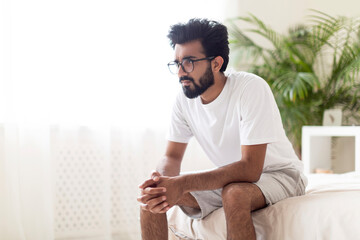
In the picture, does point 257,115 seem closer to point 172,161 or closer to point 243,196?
point 243,196

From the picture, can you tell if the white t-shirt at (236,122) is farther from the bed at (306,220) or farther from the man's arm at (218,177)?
the bed at (306,220)

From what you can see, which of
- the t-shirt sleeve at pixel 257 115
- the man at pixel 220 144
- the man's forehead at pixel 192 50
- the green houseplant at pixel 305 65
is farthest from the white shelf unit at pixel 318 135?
the man's forehead at pixel 192 50

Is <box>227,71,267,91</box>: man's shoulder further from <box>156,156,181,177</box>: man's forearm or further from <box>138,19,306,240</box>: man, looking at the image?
<box>156,156,181,177</box>: man's forearm

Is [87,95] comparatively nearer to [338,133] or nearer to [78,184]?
[78,184]

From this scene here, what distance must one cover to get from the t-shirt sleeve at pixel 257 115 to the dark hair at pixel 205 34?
199 millimetres

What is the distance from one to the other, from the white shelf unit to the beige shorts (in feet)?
4.25

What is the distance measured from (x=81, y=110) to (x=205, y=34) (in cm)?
137

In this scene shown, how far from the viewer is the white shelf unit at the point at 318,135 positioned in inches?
116

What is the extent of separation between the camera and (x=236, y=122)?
66.9 inches

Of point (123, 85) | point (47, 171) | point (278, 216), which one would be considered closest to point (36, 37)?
point (123, 85)

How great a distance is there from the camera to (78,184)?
2.92m

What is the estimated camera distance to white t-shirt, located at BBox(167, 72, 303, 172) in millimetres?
1592

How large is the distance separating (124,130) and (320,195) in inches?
66.4

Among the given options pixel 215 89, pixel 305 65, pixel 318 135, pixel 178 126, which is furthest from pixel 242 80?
pixel 305 65
